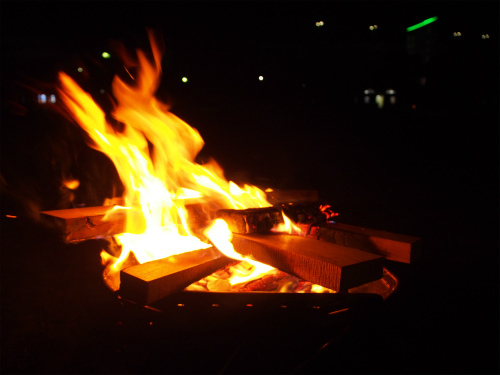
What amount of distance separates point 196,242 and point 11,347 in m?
1.50

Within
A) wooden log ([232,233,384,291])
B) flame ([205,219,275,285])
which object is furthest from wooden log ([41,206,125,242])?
wooden log ([232,233,384,291])

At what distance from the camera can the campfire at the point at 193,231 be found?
1582mm

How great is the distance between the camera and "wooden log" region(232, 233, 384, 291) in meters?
1.49

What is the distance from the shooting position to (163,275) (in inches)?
58.9

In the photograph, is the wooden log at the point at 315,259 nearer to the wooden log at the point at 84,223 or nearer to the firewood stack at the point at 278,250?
the firewood stack at the point at 278,250

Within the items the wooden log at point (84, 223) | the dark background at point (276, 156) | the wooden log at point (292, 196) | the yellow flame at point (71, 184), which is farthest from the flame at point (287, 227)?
the yellow flame at point (71, 184)

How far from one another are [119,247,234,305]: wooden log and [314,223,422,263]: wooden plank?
2.28 feet

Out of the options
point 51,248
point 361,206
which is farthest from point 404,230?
point 51,248

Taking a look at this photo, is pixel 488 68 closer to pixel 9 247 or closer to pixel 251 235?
pixel 251 235

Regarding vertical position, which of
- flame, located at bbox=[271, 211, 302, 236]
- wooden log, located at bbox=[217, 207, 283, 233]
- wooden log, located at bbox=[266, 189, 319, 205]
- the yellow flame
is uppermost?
the yellow flame

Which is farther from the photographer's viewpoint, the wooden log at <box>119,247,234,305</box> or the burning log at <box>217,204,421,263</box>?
the burning log at <box>217,204,421,263</box>

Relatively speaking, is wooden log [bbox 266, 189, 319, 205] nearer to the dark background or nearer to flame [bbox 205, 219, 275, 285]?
flame [bbox 205, 219, 275, 285]

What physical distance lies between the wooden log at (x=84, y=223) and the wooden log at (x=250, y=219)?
2.01 ft

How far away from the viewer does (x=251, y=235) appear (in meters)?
1.93
